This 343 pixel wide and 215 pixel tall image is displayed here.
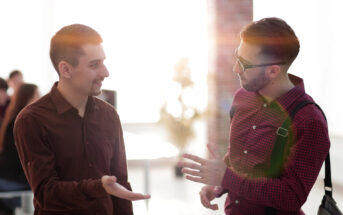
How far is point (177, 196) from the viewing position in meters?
5.43

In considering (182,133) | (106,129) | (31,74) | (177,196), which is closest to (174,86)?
(182,133)

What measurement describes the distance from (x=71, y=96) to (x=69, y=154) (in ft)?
0.75

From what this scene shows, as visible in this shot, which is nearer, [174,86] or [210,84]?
[210,84]

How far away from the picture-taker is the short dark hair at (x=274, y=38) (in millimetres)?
1699

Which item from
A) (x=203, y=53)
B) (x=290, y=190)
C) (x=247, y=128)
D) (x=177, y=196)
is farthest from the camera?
(x=203, y=53)

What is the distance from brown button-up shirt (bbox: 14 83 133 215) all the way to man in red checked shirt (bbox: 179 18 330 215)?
1.04 ft

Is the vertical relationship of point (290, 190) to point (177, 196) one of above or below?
above

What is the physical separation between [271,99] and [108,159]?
0.65m

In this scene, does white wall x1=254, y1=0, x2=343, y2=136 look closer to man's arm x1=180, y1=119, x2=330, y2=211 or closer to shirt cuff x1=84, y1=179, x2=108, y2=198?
man's arm x1=180, y1=119, x2=330, y2=211

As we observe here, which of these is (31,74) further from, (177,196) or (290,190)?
(290,190)

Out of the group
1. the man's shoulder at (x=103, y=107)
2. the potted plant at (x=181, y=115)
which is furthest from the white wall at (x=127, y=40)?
the man's shoulder at (x=103, y=107)

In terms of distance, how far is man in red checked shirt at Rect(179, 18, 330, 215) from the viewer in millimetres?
1604

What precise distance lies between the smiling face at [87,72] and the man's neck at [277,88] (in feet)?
2.01

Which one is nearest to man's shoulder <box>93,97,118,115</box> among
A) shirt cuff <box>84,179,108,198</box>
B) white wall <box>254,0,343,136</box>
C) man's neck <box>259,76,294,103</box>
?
shirt cuff <box>84,179,108,198</box>
